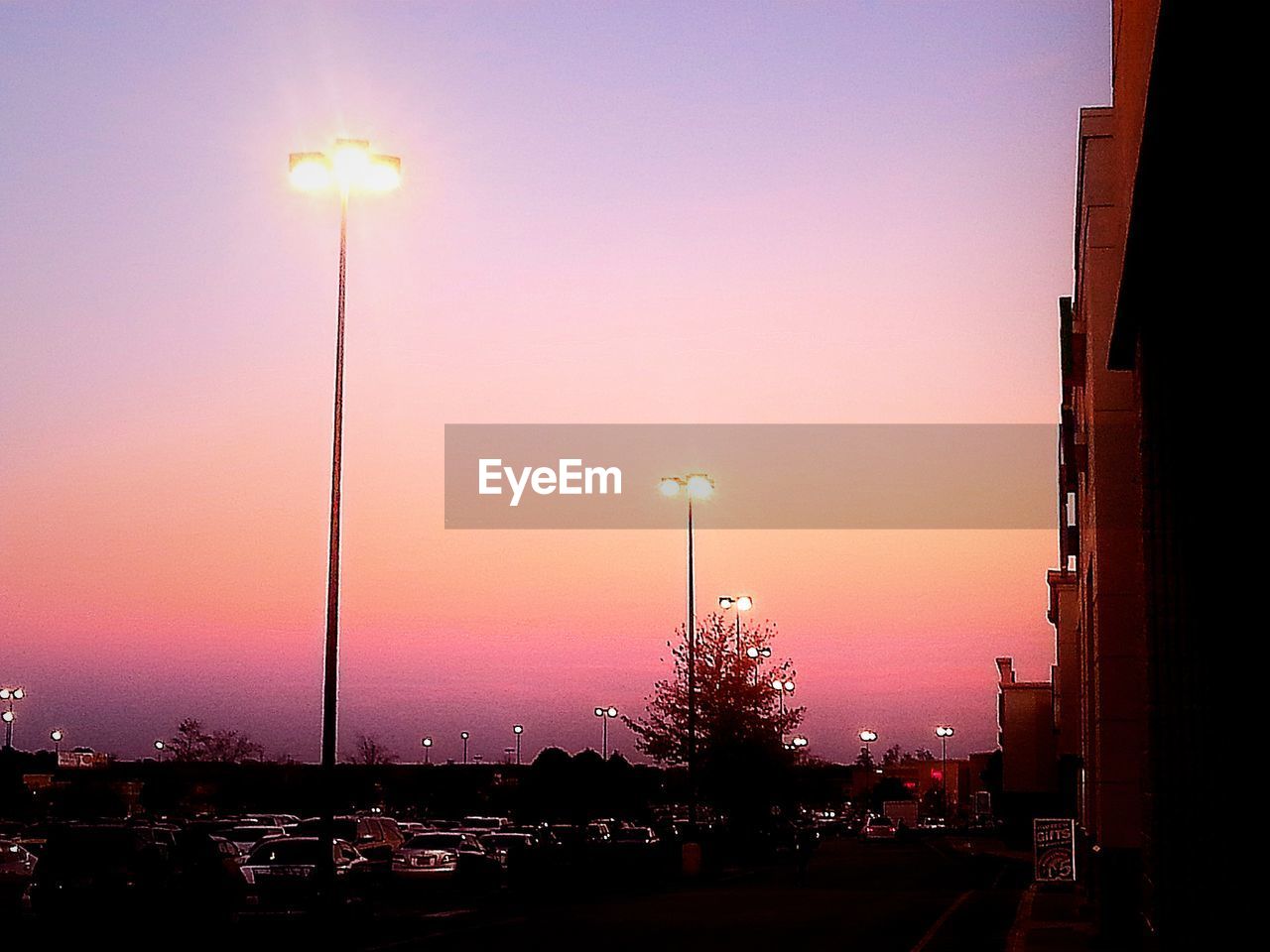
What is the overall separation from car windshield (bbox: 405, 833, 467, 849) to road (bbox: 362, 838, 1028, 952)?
244 centimetres

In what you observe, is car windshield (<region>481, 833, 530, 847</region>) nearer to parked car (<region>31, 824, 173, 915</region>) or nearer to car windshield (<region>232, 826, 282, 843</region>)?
car windshield (<region>232, 826, 282, 843</region>)

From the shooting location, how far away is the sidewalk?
25.0 metres

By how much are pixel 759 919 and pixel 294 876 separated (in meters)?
8.43

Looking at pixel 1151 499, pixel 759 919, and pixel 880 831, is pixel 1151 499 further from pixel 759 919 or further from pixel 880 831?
pixel 880 831

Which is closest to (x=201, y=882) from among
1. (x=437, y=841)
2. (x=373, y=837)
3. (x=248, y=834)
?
(x=437, y=841)

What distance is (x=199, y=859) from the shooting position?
83.4 feet

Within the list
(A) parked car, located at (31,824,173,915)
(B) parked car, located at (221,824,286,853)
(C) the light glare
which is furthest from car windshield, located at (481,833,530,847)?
(C) the light glare

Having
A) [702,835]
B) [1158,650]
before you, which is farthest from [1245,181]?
[702,835]

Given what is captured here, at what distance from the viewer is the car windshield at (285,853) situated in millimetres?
29953

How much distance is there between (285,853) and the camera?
1193 inches

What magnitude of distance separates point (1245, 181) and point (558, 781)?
211ft

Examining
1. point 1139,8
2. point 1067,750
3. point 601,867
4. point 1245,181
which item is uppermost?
point 1139,8

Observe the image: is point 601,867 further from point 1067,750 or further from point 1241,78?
point 1241,78

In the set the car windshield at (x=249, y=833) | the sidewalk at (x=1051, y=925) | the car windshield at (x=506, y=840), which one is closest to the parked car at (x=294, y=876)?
the sidewalk at (x=1051, y=925)
